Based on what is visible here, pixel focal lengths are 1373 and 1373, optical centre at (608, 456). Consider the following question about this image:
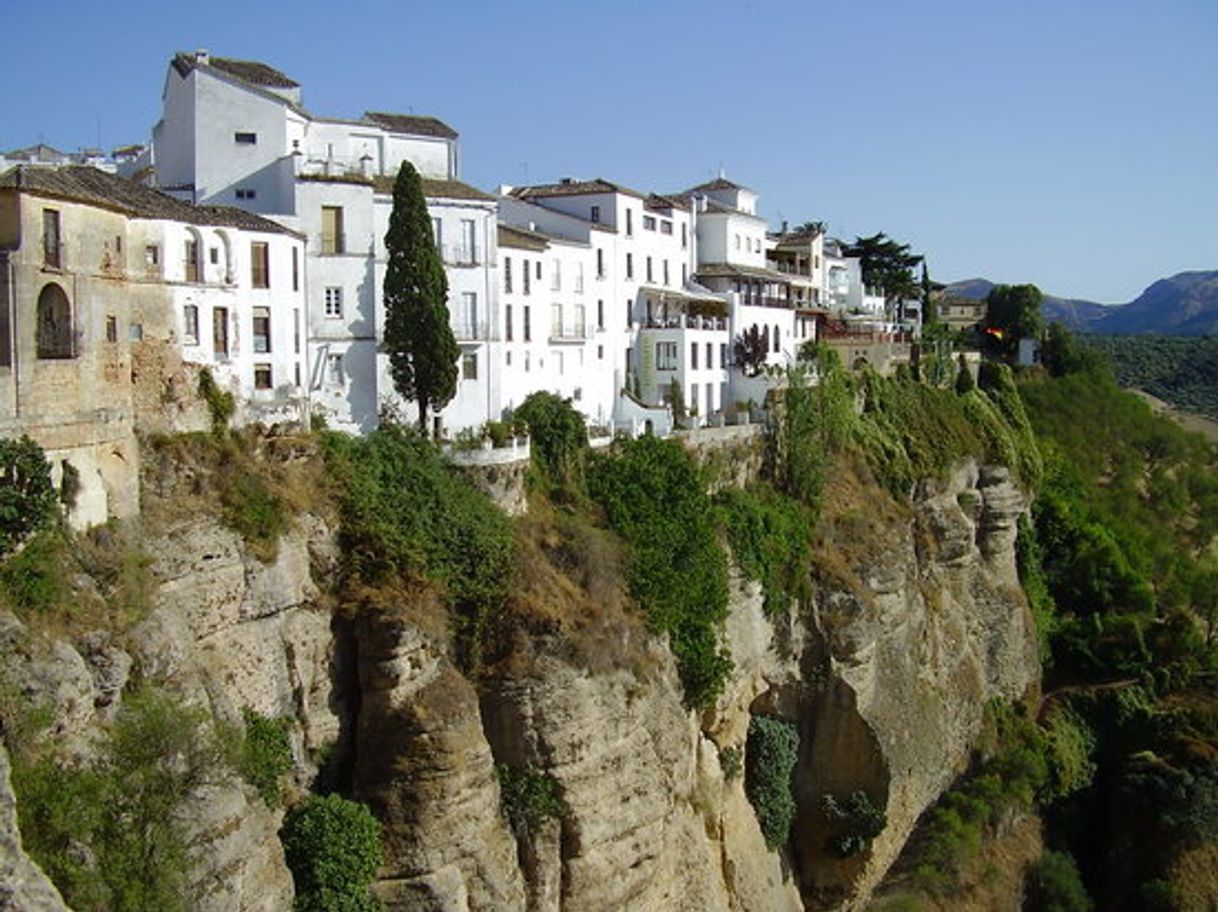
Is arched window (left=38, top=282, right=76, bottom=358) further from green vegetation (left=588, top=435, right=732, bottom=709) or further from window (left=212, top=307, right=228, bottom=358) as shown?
green vegetation (left=588, top=435, right=732, bottom=709)

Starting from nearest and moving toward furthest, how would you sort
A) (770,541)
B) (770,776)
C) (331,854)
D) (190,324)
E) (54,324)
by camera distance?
(54,324) < (331,854) < (190,324) < (770,776) < (770,541)

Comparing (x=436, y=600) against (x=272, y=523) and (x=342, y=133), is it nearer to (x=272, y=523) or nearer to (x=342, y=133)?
(x=272, y=523)

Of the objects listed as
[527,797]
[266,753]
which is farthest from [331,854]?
[527,797]

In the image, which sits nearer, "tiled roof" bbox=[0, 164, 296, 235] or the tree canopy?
"tiled roof" bbox=[0, 164, 296, 235]

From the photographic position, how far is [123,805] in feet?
65.8

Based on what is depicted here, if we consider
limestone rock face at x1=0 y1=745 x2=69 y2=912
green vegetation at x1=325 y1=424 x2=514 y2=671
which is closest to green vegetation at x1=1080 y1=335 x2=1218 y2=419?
A: green vegetation at x1=325 y1=424 x2=514 y2=671

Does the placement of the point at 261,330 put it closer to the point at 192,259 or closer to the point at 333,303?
the point at 192,259

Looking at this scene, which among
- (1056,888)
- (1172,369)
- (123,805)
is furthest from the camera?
(1172,369)

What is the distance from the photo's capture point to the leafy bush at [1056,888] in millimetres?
42625

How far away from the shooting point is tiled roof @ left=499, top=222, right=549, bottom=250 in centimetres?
3878

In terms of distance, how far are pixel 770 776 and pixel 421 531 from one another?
14528 mm

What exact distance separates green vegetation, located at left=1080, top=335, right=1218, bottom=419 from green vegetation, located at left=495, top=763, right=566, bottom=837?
7905 cm

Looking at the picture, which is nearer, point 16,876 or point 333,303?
point 16,876

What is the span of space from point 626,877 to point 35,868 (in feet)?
50.9
